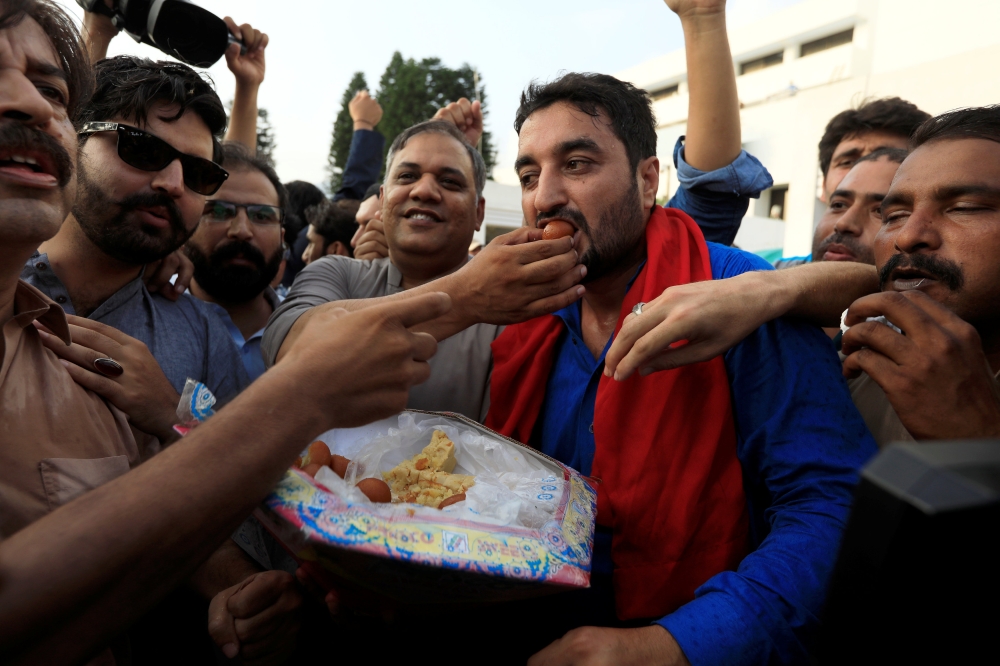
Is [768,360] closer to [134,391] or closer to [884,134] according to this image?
[134,391]

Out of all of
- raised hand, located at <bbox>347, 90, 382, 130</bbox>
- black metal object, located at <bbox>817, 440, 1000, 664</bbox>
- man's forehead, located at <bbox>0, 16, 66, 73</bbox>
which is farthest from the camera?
raised hand, located at <bbox>347, 90, 382, 130</bbox>

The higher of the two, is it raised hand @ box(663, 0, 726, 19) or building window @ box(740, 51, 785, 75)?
building window @ box(740, 51, 785, 75)

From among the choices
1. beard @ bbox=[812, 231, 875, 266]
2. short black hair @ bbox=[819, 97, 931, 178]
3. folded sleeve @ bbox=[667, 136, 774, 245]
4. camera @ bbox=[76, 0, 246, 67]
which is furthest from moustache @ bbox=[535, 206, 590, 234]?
short black hair @ bbox=[819, 97, 931, 178]

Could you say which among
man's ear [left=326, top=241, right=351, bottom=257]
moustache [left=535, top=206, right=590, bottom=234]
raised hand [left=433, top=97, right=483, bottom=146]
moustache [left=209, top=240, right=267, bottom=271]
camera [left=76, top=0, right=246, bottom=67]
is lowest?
man's ear [left=326, top=241, right=351, bottom=257]

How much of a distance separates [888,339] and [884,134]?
2.85m

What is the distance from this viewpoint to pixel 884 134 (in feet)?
12.3

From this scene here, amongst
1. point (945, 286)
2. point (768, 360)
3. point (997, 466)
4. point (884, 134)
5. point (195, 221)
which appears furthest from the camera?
point (884, 134)

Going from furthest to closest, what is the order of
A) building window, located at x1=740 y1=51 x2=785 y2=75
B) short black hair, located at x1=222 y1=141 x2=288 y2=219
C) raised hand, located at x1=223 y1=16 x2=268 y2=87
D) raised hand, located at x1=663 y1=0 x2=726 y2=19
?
building window, located at x1=740 y1=51 x2=785 y2=75 < raised hand, located at x1=223 y1=16 x2=268 y2=87 < short black hair, located at x1=222 y1=141 x2=288 y2=219 < raised hand, located at x1=663 y1=0 x2=726 y2=19

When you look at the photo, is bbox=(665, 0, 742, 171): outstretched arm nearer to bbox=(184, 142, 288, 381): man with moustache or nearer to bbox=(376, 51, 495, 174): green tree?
→ bbox=(184, 142, 288, 381): man with moustache

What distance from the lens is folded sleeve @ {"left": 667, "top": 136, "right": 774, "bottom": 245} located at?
2.79 metres

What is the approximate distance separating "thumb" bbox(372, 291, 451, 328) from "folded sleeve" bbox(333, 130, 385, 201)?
4.68 meters

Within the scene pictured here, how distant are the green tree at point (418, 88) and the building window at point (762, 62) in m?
16.1

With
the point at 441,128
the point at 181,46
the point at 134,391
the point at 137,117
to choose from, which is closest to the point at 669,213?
the point at 441,128

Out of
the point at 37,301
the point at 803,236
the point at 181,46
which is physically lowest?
the point at 803,236
